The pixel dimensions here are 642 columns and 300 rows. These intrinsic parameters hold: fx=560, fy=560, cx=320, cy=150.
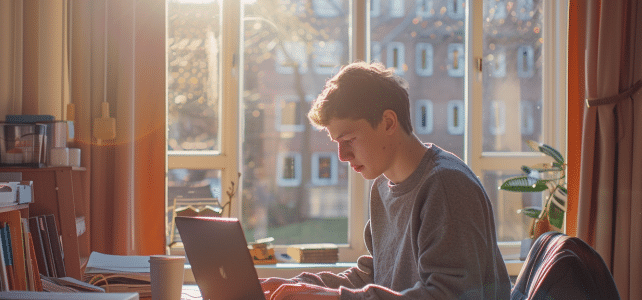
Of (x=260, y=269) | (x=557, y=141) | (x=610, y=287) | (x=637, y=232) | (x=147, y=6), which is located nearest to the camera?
(x=610, y=287)

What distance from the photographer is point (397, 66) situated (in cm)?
329

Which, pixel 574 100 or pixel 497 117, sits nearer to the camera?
pixel 574 100

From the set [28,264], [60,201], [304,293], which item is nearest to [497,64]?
[60,201]

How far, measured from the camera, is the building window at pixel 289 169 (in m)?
3.14

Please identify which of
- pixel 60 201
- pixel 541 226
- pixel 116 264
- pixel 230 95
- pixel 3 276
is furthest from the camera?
pixel 230 95

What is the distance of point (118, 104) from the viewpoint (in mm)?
2586

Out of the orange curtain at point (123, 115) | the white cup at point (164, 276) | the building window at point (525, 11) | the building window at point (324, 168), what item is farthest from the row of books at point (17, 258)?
the building window at point (525, 11)

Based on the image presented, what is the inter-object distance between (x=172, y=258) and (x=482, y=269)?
649 mm

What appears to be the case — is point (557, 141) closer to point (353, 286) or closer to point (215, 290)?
point (353, 286)

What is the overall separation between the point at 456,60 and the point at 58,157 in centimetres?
221

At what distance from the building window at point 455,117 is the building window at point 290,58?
0.88 m

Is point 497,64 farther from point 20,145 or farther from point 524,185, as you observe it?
point 20,145

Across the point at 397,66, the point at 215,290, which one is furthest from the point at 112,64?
the point at 215,290

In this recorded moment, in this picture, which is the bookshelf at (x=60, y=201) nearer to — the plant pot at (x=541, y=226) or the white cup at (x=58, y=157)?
the white cup at (x=58, y=157)
